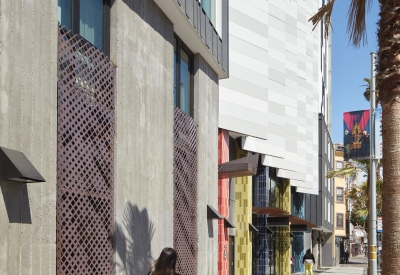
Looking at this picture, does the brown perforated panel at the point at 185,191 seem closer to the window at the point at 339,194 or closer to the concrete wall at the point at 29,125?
the concrete wall at the point at 29,125

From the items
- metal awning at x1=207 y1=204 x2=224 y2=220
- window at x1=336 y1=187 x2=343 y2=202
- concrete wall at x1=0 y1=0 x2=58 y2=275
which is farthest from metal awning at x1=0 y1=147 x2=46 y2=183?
window at x1=336 y1=187 x2=343 y2=202

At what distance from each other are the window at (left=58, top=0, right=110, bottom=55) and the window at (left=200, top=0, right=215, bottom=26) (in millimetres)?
7538

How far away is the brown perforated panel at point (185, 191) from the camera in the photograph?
17391 mm

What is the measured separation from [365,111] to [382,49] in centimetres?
1271

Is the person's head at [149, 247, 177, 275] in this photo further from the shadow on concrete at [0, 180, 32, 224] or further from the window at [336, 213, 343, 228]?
the window at [336, 213, 343, 228]

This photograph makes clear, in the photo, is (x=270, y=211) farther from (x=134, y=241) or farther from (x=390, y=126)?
(x=390, y=126)

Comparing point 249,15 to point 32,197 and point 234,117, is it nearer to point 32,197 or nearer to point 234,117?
point 234,117

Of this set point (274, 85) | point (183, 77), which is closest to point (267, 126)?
point (274, 85)

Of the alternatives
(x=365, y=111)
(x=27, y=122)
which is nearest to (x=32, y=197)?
(x=27, y=122)

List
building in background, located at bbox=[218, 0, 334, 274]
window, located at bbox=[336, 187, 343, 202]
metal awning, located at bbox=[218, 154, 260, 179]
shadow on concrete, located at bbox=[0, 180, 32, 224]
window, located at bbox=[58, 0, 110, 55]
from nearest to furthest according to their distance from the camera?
shadow on concrete, located at bbox=[0, 180, 32, 224] → window, located at bbox=[58, 0, 110, 55] → metal awning, located at bbox=[218, 154, 260, 179] → building in background, located at bbox=[218, 0, 334, 274] → window, located at bbox=[336, 187, 343, 202]

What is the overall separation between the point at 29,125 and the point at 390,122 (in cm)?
539

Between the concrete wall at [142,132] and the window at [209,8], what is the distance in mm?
4019

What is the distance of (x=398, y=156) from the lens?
11.0 metres

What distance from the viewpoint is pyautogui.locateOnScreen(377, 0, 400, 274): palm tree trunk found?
1088cm
